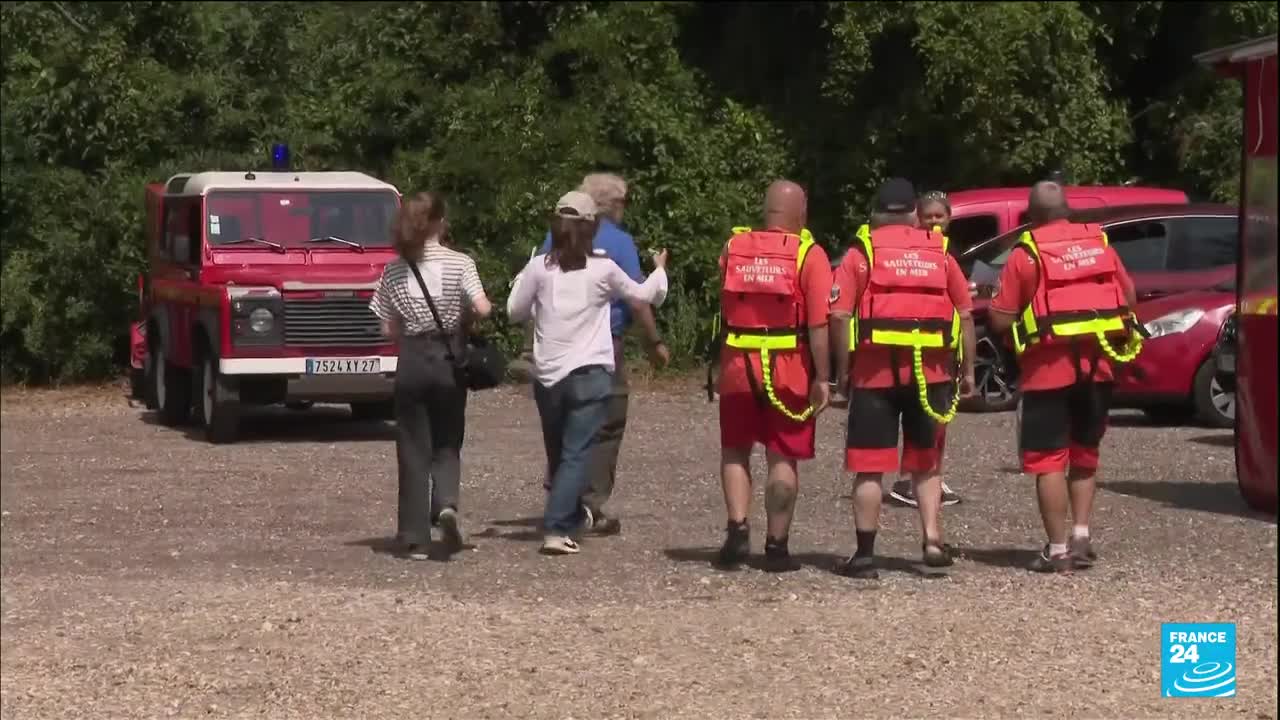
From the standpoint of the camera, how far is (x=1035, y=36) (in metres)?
20.8

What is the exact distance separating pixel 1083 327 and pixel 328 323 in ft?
25.0

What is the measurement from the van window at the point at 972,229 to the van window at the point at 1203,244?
6.09 ft

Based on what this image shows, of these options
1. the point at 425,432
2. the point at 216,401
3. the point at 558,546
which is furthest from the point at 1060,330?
the point at 216,401

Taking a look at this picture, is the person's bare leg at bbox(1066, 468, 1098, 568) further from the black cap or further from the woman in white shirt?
the woman in white shirt

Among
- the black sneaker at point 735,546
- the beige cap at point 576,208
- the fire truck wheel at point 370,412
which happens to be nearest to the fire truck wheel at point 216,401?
the fire truck wheel at point 370,412

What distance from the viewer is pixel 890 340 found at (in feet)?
28.4

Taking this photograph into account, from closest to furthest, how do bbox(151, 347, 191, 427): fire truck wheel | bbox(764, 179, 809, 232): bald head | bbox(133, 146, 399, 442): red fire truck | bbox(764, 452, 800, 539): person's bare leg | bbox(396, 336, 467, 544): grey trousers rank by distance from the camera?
bbox(764, 179, 809, 232): bald head → bbox(764, 452, 800, 539): person's bare leg → bbox(396, 336, 467, 544): grey trousers → bbox(133, 146, 399, 442): red fire truck → bbox(151, 347, 191, 427): fire truck wheel

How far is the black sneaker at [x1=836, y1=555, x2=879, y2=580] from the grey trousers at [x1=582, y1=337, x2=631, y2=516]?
145 centimetres

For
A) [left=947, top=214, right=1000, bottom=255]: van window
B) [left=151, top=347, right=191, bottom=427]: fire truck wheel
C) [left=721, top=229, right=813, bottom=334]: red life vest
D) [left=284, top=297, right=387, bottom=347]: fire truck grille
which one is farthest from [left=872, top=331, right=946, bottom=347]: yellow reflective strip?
[left=151, top=347, right=191, bottom=427]: fire truck wheel

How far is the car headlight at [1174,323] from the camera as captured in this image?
14719 millimetres

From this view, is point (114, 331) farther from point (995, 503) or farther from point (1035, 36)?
point (995, 503)

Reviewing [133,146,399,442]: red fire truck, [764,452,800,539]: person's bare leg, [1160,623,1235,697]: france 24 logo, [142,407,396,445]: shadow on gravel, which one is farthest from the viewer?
[142,407,396,445]: shadow on gravel

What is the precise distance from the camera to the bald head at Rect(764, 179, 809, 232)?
8750 mm

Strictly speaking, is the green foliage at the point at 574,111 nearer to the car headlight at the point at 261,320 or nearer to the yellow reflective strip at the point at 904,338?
the car headlight at the point at 261,320
